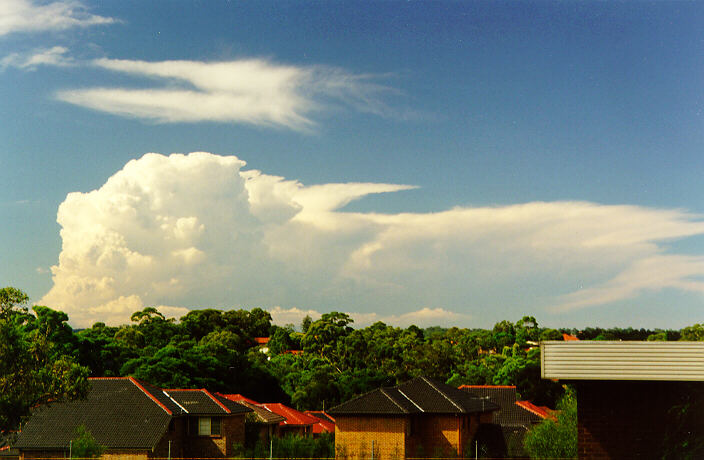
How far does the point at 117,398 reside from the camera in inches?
2115

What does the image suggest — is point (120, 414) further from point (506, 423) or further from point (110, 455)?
point (506, 423)

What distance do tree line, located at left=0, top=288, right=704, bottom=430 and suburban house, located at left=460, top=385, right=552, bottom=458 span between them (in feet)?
32.5

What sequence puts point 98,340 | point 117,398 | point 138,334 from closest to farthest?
point 117,398
point 98,340
point 138,334

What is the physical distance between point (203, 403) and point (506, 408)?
24071 mm

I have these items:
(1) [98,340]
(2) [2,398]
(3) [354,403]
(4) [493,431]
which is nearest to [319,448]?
(3) [354,403]

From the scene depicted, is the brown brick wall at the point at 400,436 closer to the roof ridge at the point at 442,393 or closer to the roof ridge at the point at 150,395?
the roof ridge at the point at 442,393

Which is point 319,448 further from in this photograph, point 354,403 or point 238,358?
point 238,358

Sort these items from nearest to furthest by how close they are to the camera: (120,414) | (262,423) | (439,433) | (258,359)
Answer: (439,433)
(120,414)
(262,423)
(258,359)

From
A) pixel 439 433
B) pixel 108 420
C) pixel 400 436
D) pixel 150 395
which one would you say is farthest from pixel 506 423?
pixel 108 420

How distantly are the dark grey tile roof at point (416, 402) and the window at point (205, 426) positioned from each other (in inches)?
334

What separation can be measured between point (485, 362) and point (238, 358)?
31050 mm

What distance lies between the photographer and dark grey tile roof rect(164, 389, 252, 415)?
5206cm

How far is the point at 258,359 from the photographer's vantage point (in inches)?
3888

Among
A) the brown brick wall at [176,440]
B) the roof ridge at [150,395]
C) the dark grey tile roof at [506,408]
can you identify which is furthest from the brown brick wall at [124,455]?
the dark grey tile roof at [506,408]
